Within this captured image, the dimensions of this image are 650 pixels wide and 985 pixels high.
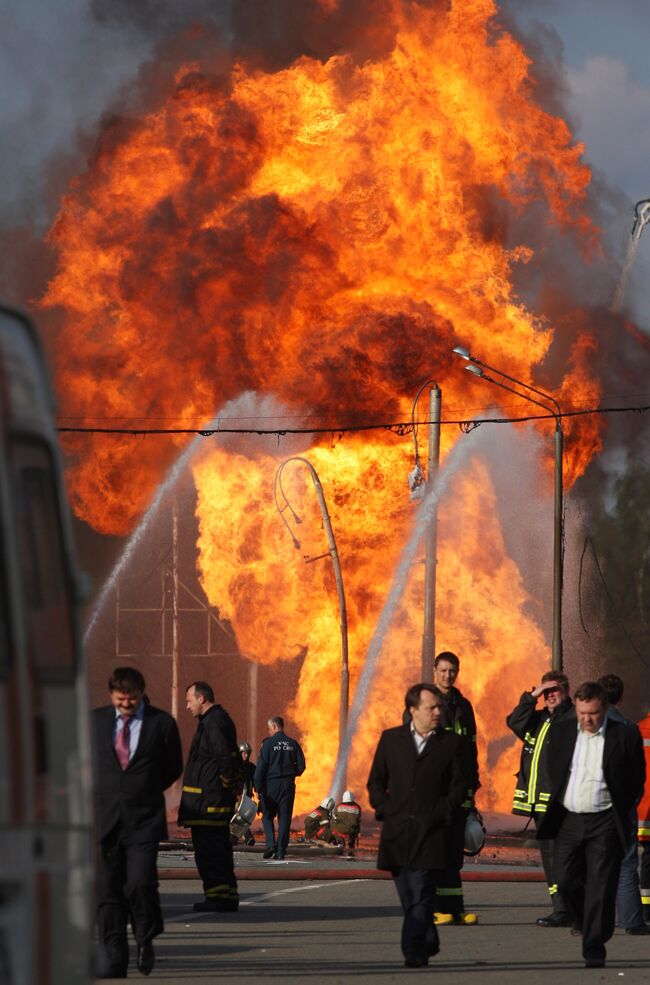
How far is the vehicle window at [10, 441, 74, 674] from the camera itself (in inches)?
232

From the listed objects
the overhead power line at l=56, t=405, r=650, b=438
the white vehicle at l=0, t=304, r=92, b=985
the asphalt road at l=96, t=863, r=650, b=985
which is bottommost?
the asphalt road at l=96, t=863, r=650, b=985

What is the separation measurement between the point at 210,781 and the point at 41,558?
8.92m

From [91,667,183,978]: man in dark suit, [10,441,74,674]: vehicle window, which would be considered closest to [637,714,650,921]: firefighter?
[91,667,183,978]: man in dark suit

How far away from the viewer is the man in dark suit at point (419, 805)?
452 inches

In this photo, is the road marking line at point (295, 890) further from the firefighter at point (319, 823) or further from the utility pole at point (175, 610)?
the utility pole at point (175, 610)

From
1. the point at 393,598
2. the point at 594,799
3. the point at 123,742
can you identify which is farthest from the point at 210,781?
the point at 393,598

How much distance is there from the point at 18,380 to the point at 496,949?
795cm

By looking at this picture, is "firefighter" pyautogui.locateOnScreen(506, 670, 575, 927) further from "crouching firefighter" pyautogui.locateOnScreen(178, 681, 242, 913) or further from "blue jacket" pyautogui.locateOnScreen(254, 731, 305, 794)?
"blue jacket" pyautogui.locateOnScreen(254, 731, 305, 794)

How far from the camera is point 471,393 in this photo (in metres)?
38.4

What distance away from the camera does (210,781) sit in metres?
14.8

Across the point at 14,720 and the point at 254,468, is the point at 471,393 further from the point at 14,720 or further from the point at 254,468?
the point at 14,720

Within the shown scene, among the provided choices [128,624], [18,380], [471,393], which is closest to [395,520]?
[471,393]

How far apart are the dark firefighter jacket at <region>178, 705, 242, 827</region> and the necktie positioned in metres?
3.27

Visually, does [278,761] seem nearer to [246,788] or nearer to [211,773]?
[246,788]
